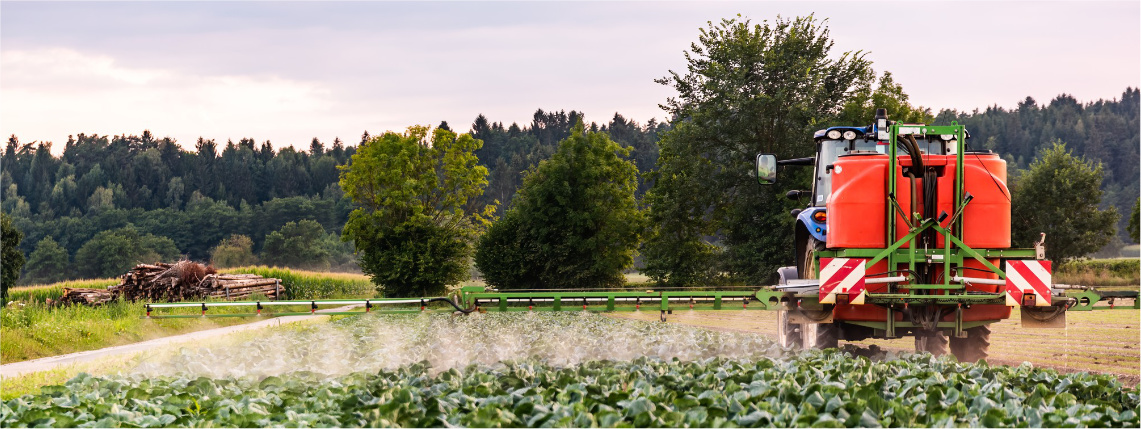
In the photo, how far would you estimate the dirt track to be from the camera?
12289 mm

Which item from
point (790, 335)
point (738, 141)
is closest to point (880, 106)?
point (738, 141)

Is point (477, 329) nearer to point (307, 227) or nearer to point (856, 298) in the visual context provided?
point (856, 298)

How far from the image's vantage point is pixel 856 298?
1023 cm

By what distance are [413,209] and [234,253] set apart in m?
50.9

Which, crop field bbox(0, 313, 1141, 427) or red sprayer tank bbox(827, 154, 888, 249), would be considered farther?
red sprayer tank bbox(827, 154, 888, 249)

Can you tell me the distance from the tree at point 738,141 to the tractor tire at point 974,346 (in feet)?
70.8

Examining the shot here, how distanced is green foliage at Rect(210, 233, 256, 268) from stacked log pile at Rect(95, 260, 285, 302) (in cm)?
4908

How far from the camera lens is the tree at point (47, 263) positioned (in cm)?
8594

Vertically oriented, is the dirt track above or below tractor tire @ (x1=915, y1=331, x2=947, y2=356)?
below

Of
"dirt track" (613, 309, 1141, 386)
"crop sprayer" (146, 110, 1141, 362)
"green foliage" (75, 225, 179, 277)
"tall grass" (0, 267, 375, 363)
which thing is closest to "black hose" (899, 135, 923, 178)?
"crop sprayer" (146, 110, 1141, 362)

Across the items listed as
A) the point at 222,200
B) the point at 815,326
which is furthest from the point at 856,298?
the point at 222,200

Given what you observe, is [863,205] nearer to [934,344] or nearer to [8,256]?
[934,344]

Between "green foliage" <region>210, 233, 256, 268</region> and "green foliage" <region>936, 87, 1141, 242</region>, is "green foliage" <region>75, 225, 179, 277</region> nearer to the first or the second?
"green foliage" <region>210, 233, 256, 268</region>

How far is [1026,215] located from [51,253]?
81.5 meters
